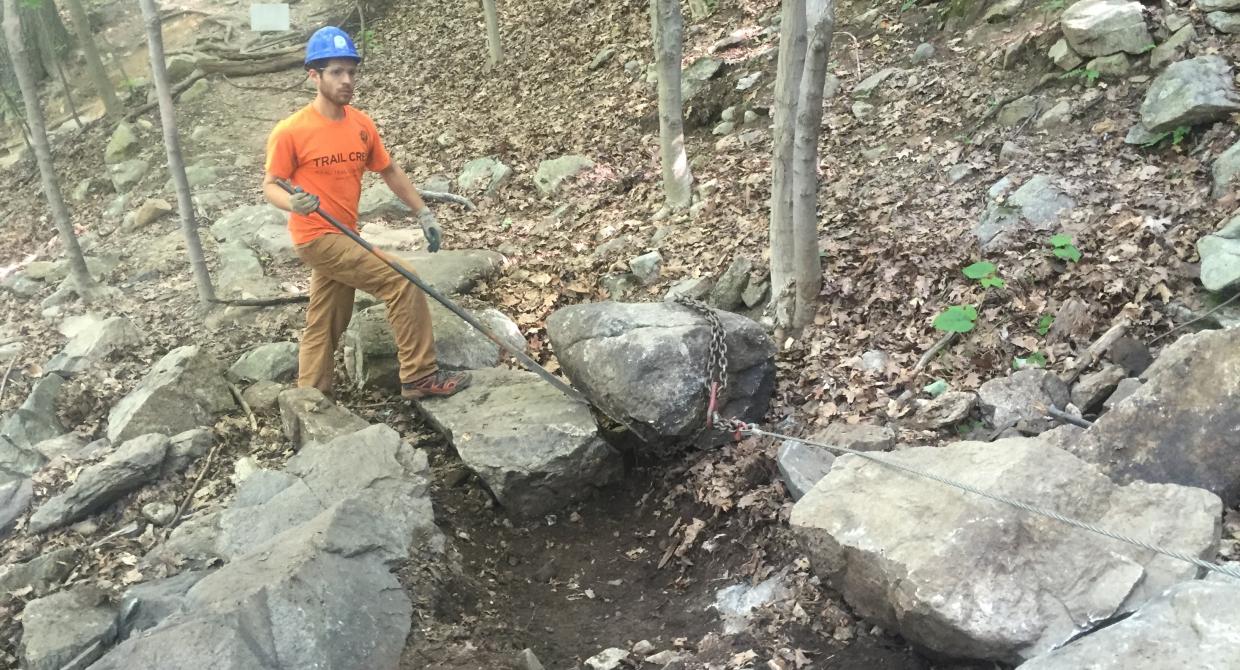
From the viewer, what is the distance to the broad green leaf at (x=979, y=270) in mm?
5258

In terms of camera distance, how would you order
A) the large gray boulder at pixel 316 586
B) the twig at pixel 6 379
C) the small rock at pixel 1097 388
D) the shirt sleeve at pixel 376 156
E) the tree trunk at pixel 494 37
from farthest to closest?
1. the tree trunk at pixel 494 37
2. the twig at pixel 6 379
3. the shirt sleeve at pixel 376 156
4. the small rock at pixel 1097 388
5. the large gray boulder at pixel 316 586

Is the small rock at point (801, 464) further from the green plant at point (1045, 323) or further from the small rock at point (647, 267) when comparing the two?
the small rock at point (647, 267)

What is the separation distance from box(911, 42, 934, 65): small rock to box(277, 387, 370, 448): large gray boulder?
6.27m

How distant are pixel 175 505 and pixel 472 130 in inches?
309

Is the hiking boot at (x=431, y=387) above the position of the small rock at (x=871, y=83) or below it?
below

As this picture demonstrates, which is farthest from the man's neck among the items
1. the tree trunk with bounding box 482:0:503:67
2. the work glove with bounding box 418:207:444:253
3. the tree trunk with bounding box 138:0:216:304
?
the tree trunk with bounding box 482:0:503:67

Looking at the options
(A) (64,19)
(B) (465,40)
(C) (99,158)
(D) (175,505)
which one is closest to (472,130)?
(B) (465,40)

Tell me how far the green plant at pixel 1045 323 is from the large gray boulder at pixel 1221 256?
0.77m

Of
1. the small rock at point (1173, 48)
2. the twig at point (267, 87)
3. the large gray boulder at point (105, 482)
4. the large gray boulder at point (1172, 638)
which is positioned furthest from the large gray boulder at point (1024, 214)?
the twig at point (267, 87)

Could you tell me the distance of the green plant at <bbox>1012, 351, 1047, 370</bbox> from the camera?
4.67 metres

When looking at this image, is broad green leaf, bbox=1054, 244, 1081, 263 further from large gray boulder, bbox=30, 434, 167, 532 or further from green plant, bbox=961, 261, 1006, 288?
large gray boulder, bbox=30, 434, 167, 532

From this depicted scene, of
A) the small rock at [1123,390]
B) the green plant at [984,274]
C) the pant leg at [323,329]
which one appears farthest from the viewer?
the pant leg at [323,329]

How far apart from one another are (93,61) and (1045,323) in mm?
14868

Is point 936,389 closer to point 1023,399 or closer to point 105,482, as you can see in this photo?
point 1023,399
